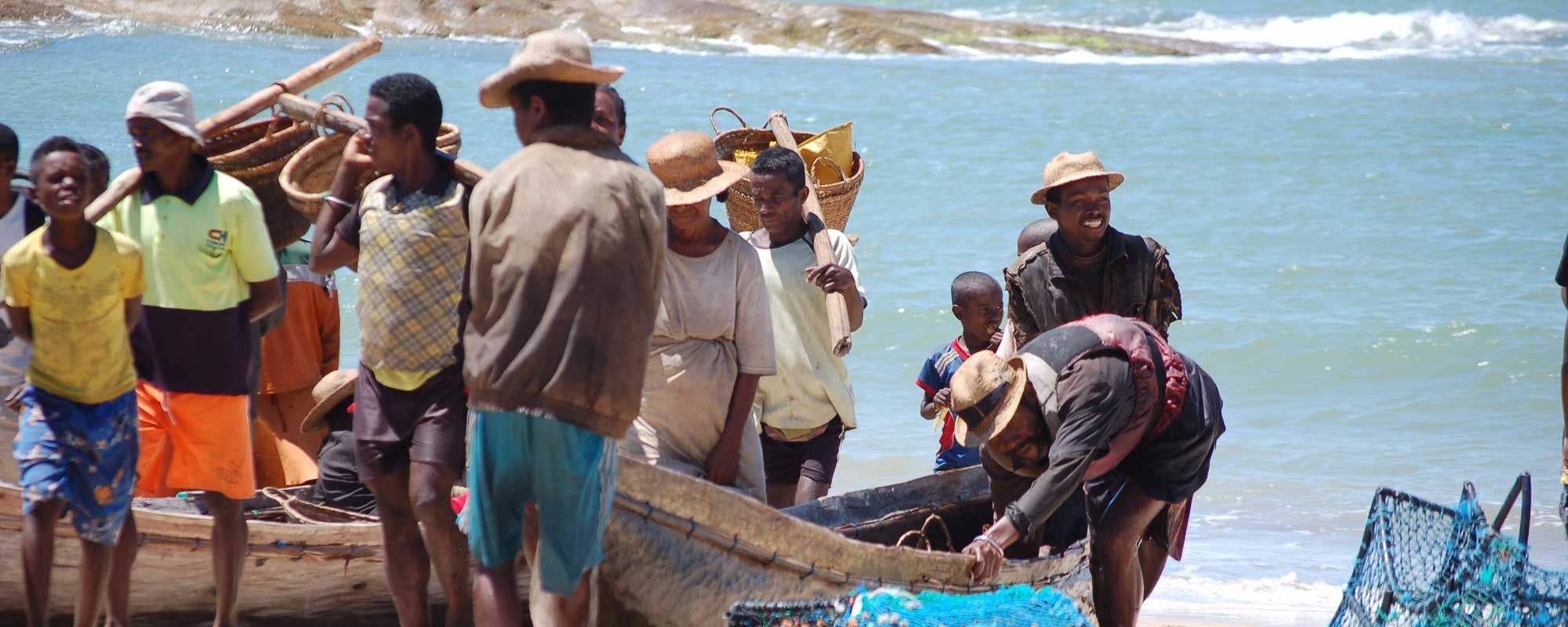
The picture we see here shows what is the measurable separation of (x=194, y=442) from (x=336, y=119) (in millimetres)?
996

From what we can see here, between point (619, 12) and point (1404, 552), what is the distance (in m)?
30.1

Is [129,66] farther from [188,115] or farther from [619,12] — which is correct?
[188,115]

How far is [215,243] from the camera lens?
15.2 feet

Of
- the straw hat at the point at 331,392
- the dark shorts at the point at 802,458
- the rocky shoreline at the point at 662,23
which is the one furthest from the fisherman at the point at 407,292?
the rocky shoreline at the point at 662,23

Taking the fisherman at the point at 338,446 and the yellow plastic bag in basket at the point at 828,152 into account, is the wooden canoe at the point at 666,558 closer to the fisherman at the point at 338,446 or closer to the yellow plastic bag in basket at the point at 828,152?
the fisherman at the point at 338,446

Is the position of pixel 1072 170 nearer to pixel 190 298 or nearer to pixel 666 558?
pixel 666 558

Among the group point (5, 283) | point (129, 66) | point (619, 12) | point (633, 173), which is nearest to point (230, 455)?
point (5, 283)

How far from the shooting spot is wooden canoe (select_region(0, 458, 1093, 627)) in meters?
4.61

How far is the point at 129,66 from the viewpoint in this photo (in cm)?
2562

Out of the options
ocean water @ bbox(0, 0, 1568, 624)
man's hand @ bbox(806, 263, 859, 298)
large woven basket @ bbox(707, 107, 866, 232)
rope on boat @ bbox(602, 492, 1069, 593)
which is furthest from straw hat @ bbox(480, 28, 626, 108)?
ocean water @ bbox(0, 0, 1568, 624)

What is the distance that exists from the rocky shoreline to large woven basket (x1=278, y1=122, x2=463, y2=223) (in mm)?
26658

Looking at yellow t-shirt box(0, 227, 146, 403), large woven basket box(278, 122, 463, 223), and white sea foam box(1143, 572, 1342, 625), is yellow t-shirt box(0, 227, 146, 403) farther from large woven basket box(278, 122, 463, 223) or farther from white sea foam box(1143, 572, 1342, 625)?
white sea foam box(1143, 572, 1342, 625)

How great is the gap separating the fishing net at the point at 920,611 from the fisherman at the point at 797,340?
1357 millimetres

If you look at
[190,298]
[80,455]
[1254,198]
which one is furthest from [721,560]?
[1254,198]
